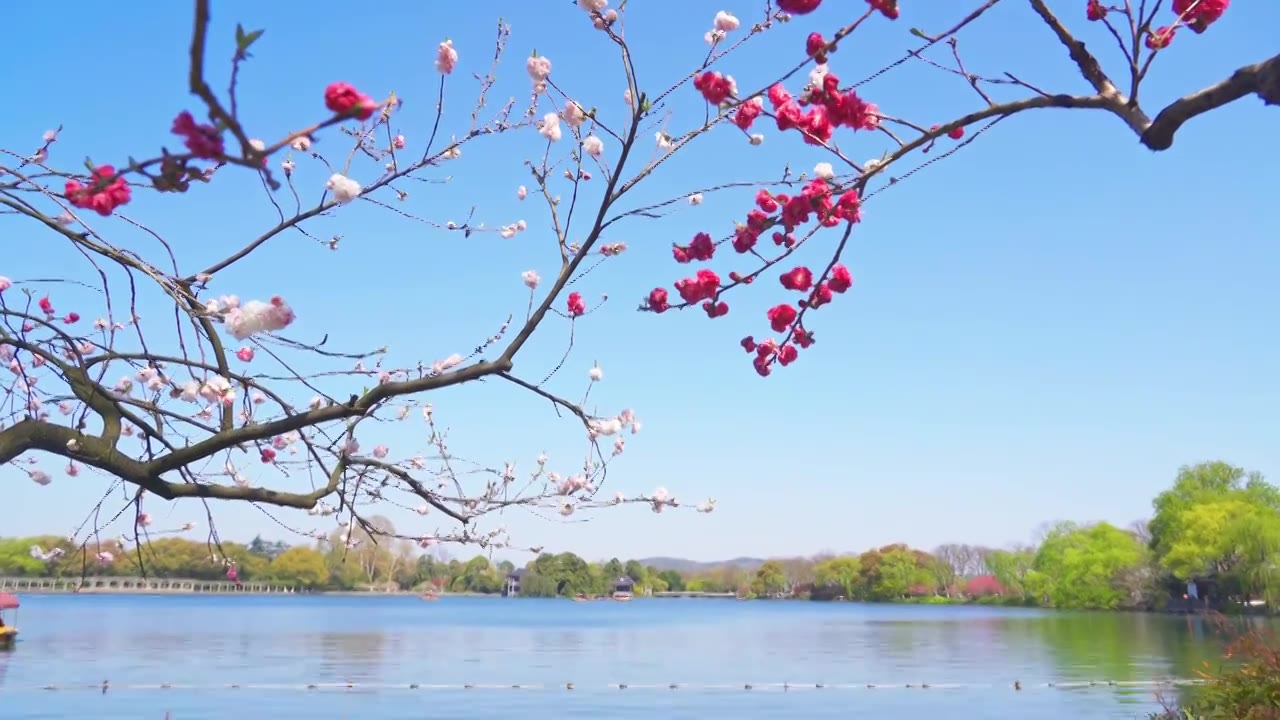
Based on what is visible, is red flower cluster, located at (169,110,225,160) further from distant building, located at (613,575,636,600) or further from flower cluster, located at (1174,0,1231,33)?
distant building, located at (613,575,636,600)

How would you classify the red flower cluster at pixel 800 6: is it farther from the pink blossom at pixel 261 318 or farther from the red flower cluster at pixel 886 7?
the pink blossom at pixel 261 318

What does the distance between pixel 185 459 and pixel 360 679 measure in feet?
70.0

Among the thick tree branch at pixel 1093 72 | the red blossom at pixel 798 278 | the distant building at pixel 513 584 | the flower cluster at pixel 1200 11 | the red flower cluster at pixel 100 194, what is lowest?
the distant building at pixel 513 584

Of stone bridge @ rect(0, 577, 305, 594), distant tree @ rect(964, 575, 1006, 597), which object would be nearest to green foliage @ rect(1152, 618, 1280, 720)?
distant tree @ rect(964, 575, 1006, 597)

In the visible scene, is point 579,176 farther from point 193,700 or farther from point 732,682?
point 732,682

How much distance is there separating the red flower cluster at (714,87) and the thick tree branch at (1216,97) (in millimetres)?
1602

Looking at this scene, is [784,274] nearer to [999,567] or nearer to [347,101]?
[347,101]

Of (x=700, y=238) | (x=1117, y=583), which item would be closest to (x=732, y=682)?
(x=700, y=238)

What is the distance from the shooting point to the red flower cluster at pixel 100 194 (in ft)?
7.33

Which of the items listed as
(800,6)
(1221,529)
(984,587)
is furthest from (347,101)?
(984,587)

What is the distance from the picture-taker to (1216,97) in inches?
115

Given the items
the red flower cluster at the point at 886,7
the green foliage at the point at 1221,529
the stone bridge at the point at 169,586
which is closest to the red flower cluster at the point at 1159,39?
the red flower cluster at the point at 886,7

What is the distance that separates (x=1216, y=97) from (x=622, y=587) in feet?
491

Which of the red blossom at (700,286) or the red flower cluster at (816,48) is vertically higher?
the red flower cluster at (816,48)
